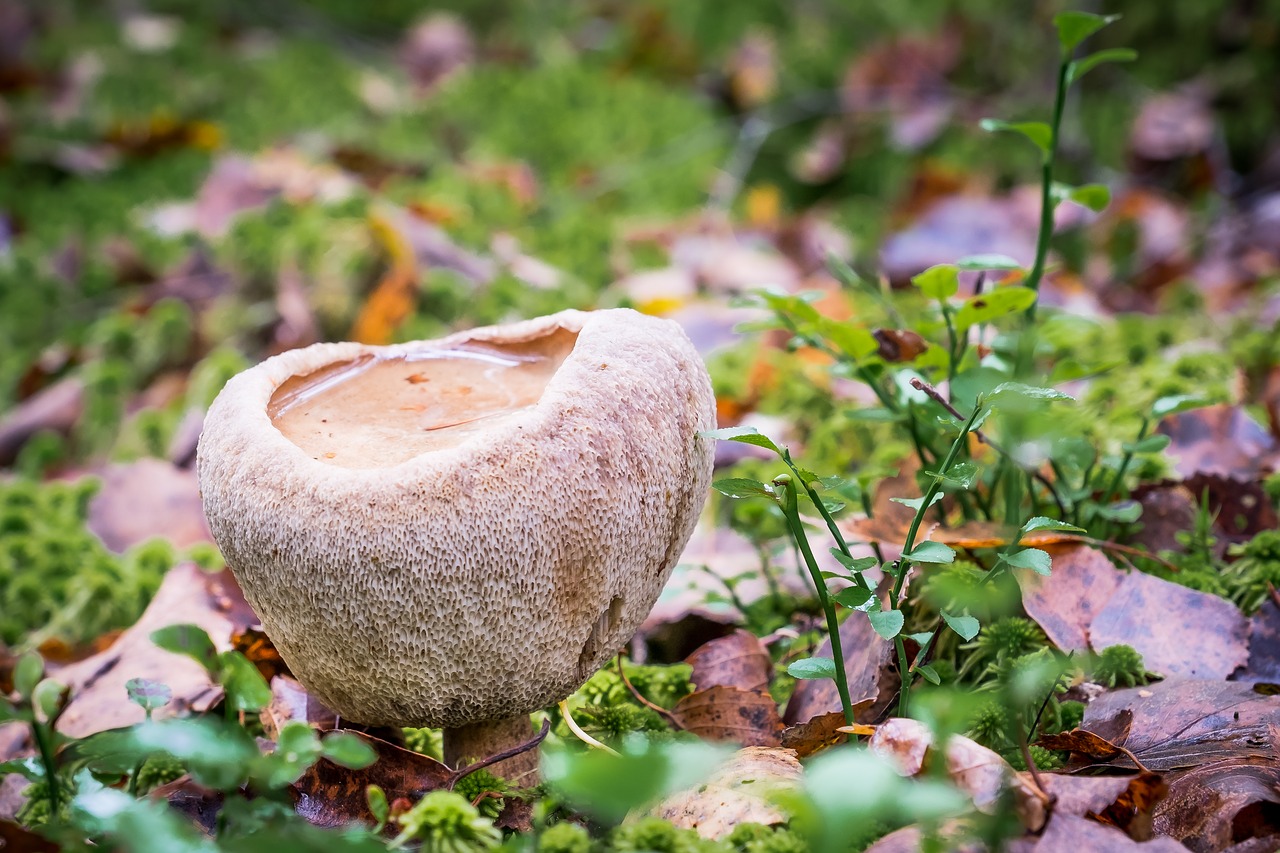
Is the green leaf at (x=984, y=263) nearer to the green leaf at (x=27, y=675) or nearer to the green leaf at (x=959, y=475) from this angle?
the green leaf at (x=959, y=475)

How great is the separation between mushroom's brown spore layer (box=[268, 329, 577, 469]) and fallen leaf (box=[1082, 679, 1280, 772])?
0.89 m

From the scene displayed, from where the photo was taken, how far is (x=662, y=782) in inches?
31.5

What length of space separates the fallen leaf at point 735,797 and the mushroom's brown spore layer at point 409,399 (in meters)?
0.53

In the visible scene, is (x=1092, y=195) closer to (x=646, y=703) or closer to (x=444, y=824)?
(x=646, y=703)

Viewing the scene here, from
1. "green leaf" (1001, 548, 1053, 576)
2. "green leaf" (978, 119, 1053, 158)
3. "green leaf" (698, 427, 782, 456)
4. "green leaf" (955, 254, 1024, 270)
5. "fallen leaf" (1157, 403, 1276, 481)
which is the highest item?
"green leaf" (978, 119, 1053, 158)

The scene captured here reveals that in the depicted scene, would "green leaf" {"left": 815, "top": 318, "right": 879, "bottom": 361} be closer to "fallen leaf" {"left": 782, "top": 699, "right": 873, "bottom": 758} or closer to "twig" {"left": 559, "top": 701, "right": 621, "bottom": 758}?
"fallen leaf" {"left": 782, "top": 699, "right": 873, "bottom": 758}

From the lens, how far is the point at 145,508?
2.61m

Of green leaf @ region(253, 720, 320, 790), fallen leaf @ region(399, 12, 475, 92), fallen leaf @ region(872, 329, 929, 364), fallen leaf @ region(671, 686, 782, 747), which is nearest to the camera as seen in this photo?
green leaf @ region(253, 720, 320, 790)

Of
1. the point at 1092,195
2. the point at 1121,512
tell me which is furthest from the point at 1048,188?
the point at 1121,512

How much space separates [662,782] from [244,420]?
29.1 inches

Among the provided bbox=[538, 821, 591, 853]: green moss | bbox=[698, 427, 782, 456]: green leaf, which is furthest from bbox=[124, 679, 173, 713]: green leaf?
bbox=[698, 427, 782, 456]: green leaf

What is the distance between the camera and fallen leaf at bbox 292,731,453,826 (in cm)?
135

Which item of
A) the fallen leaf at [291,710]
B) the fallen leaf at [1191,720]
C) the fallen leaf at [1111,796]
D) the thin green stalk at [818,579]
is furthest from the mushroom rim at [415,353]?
the fallen leaf at [1191,720]

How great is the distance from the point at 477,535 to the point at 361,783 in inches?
17.3
